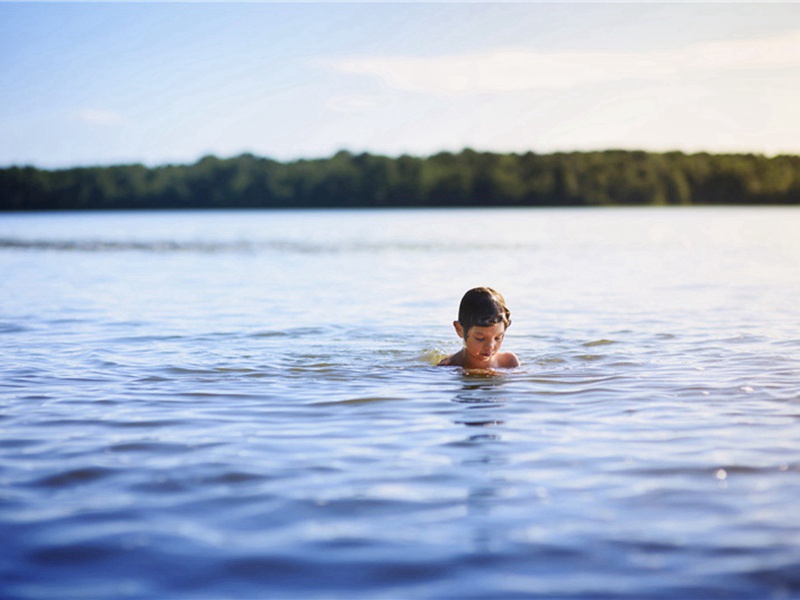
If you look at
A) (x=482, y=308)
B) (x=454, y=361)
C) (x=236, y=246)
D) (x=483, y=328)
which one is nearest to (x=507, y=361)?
(x=454, y=361)

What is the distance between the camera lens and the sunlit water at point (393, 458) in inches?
174

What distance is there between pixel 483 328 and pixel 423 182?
382 feet

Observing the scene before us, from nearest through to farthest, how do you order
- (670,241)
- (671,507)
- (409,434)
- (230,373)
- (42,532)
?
1. (42,532)
2. (671,507)
3. (409,434)
4. (230,373)
5. (670,241)

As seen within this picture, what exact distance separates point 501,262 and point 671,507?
2544cm

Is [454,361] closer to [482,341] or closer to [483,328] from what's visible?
[482,341]

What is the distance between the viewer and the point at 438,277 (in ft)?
81.5

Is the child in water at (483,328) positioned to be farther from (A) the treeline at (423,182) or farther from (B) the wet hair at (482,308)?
(A) the treeline at (423,182)

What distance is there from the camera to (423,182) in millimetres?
125000

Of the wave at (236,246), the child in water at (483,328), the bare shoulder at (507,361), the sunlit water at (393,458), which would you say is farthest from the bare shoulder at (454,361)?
the wave at (236,246)

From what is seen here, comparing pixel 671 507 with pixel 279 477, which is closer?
pixel 671 507

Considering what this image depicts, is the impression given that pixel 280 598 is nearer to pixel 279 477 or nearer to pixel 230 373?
pixel 279 477

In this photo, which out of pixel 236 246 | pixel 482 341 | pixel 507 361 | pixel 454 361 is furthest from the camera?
pixel 236 246

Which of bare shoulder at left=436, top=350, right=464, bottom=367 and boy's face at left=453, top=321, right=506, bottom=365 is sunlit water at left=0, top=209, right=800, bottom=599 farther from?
boy's face at left=453, top=321, right=506, bottom=365

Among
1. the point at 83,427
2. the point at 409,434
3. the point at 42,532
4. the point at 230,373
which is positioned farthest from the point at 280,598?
the point at 230,373
